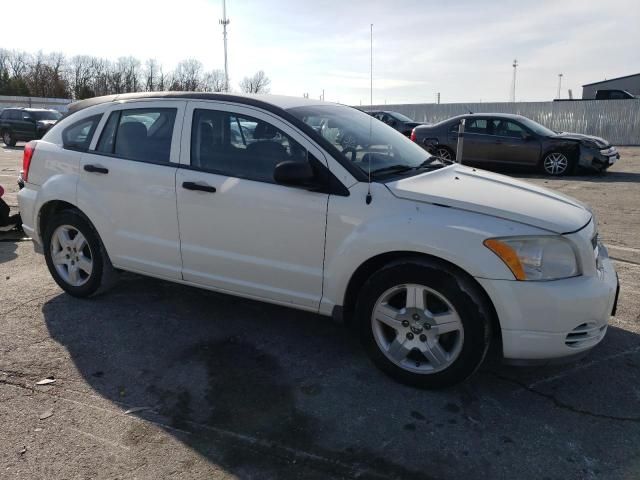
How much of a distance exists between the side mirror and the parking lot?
49.7 inches

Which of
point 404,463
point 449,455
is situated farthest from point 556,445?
point 404,463

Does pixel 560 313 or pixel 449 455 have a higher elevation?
pixel 560 313

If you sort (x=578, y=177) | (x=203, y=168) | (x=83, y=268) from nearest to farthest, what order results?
1. (x=203, y=168)
2. (x=83, y=268)
3. (x=578, y=177)

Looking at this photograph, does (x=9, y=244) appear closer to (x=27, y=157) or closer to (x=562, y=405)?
(x=27, y=157)

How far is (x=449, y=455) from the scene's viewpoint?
266 centimetres

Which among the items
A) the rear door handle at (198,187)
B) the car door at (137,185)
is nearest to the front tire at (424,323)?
the rear door handle at (198,187)

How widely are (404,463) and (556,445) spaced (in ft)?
2.69

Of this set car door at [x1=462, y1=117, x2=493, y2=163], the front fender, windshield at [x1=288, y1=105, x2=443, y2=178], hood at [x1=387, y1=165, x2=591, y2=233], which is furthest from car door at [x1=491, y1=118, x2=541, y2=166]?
the front fender

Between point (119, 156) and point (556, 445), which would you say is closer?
point (556, 445)

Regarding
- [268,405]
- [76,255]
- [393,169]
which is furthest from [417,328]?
[76,255]

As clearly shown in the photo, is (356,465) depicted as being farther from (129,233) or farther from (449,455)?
(129,233)

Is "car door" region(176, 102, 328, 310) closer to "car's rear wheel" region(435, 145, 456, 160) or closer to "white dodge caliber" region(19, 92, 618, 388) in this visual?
"white dodge caliber" region(19, 92, 618, 388)

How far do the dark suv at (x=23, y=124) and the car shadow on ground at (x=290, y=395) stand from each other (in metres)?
22.1

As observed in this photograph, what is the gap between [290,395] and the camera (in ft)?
10.6
